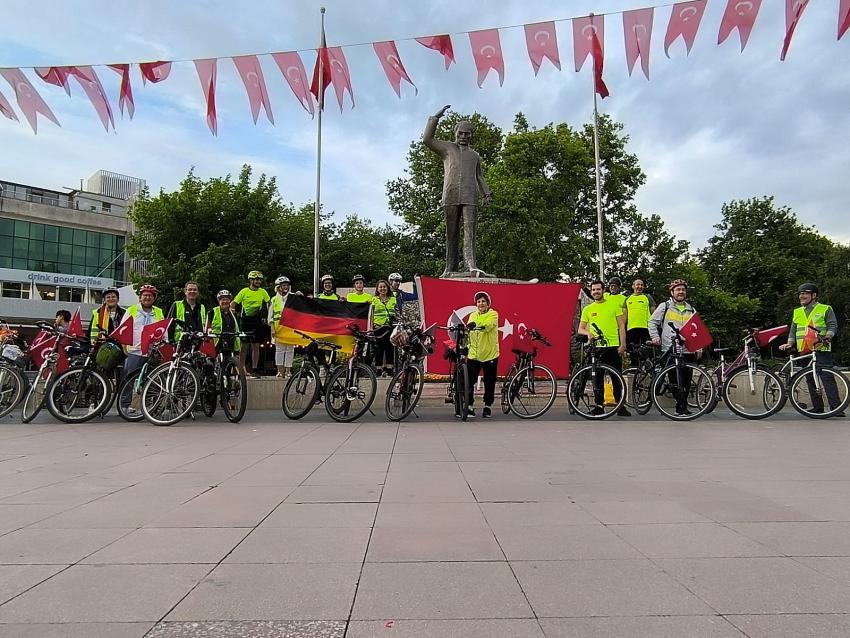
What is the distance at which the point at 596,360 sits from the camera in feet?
27.3

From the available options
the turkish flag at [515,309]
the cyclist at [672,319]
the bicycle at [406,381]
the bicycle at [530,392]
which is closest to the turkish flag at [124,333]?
the bicycle at [406,381]

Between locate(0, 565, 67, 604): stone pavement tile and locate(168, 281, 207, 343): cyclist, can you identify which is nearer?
locate(0, 565, 67, 604): stone pavement tile

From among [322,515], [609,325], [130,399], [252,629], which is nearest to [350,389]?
[130,399]

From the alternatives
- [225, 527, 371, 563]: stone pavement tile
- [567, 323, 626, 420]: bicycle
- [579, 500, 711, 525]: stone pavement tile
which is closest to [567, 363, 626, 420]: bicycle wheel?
[567, 323, 626, 420]: bicycle

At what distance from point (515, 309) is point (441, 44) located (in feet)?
17.4

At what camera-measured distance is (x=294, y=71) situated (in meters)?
12.0

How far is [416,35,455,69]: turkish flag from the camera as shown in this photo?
11.6 meters

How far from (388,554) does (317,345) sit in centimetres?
655

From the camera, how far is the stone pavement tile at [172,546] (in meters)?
2.71

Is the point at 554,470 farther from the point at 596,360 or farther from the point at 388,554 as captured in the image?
the point at 596,360

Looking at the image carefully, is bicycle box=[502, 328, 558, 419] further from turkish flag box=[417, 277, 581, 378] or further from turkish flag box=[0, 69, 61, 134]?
turkish flag box=[0, 69, 61, 134]

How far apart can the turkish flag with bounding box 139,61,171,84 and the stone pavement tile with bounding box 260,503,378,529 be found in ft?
35.4

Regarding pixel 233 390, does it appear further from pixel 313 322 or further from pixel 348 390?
pixel 313 322

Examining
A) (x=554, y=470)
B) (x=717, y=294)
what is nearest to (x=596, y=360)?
(x=554, y=470)
